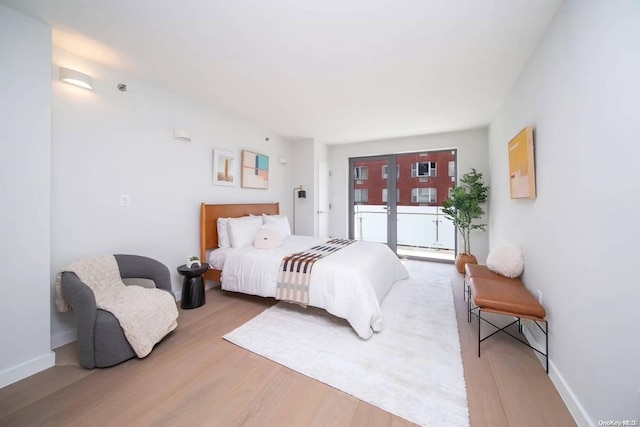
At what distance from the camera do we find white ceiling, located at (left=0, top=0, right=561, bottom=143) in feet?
5.53

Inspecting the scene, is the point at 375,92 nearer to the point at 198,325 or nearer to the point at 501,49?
the point at 501,49

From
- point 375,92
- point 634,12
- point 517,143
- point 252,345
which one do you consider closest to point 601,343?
point 634,12

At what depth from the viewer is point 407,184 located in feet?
17.5

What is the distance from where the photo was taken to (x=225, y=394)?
5.23 feet

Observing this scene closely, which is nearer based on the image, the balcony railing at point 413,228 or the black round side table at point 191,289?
the black round side table at point 191,289

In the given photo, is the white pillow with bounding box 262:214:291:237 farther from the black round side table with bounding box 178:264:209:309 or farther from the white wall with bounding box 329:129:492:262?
the white wall with bounding box 329:129:492:262

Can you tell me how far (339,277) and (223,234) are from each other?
1.87 m

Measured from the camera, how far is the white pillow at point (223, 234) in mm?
3377

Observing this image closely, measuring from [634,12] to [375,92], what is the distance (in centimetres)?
216

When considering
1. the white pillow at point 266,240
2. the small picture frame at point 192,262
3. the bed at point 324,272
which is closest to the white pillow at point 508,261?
the bed at point 324,272

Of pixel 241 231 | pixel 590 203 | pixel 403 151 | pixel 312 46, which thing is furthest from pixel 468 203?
pixel 241 231

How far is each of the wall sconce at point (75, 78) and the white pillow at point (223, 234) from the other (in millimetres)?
1911

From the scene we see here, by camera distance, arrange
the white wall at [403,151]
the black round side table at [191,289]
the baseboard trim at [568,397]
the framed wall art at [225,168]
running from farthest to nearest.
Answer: the white wall at [403,151] < the framed wall art at [225,168] < the black round side table at [191,289] < the baseboard trim at [568,397]

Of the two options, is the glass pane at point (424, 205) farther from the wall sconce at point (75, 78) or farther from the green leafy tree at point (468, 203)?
the wall sconce at point (75, 78)
